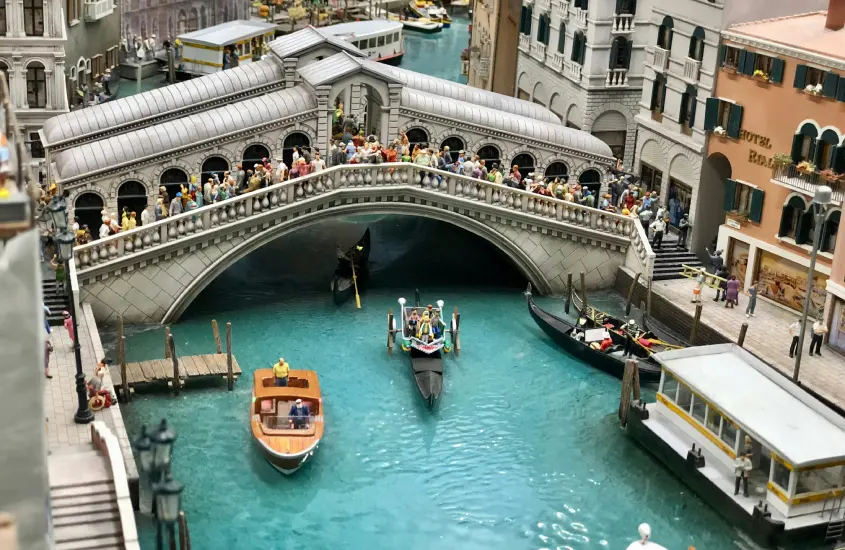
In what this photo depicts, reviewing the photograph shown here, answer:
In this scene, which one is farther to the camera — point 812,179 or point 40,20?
point 40,20

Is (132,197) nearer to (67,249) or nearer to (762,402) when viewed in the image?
(67,249)

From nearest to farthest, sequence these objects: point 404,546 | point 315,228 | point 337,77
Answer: point 404,546
point 337,77
point 315,228

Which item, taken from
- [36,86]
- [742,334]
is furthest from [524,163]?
[36,86]

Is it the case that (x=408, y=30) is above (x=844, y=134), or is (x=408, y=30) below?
below

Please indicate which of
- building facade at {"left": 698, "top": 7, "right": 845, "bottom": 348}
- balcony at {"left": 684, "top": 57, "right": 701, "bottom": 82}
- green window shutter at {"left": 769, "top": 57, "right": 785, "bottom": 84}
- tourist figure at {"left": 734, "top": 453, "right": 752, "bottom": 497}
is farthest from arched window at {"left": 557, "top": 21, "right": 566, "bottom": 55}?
tourist figure at {"left": 734, "top": 453, "right": 752, "bottom": 497}

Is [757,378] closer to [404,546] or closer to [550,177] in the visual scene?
[404,546]

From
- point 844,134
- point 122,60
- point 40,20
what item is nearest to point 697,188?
point 844,134

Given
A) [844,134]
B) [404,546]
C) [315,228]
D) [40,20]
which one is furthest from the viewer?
[315,228]
